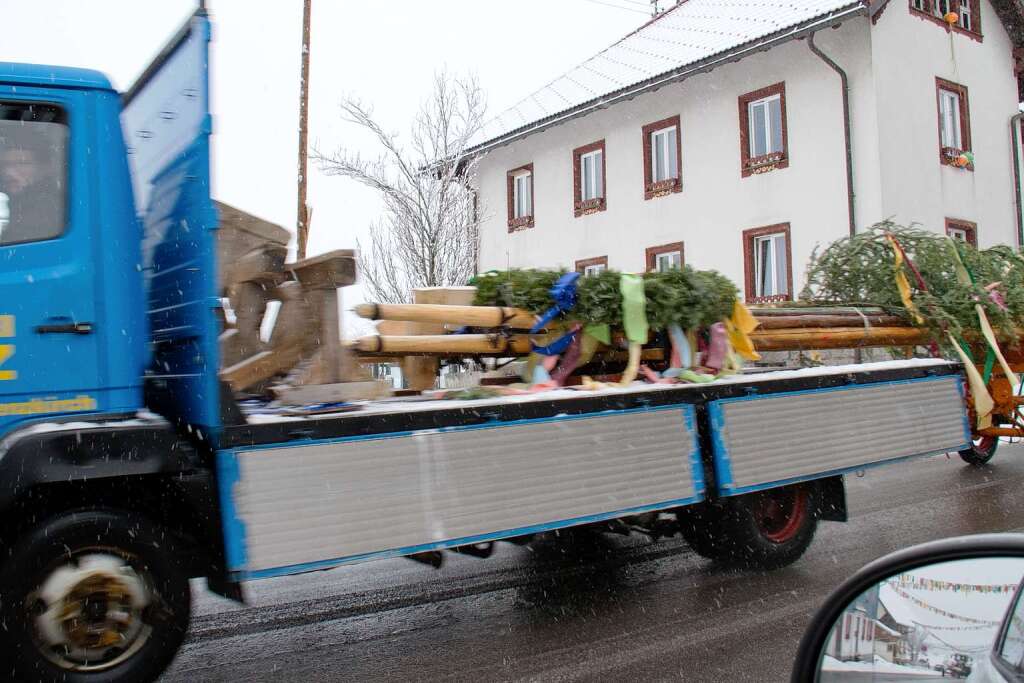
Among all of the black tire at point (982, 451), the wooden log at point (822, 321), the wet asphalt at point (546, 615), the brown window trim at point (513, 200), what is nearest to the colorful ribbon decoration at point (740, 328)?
the wooden log at point (822, 321)

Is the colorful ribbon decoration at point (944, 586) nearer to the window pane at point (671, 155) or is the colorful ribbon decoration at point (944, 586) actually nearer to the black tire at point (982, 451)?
the black tire at point (982, 451)

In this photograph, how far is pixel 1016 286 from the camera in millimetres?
8180

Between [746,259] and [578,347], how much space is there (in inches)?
518

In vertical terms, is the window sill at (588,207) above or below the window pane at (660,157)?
below

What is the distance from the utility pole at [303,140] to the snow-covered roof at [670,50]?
7761mm

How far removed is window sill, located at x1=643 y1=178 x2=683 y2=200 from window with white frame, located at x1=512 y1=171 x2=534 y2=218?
13.1 feet

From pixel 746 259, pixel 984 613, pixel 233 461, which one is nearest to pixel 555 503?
pixel 233 461

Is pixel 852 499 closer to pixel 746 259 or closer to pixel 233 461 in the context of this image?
pixel 233 461

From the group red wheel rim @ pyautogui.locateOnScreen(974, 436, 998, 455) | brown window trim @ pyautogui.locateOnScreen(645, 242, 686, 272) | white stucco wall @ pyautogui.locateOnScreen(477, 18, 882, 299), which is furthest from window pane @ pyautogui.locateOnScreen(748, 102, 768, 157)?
red wheel rim @ pyautogui.locateOnScreen(974, 436, 998, 455)

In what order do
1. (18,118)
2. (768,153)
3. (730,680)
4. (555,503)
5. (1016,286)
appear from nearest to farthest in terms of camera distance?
(18,118)
(730,680)
(555,503)
(1016,286)
(768,153)

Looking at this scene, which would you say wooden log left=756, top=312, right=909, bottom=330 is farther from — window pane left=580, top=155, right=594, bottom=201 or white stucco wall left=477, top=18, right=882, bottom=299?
window pane left=580, top=155, right=594, bottom=201

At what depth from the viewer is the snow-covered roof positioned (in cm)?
1648

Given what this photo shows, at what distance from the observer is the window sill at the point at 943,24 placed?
17302 mm

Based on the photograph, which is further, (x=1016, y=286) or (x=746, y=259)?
(x=746, y=259)
